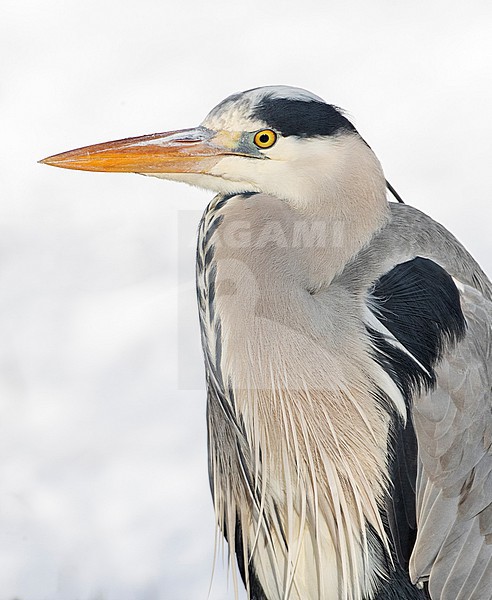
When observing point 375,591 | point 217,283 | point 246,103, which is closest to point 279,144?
point 246,103

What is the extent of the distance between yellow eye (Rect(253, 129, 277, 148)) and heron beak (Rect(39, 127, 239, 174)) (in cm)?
4

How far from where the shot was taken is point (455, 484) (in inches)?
66.4

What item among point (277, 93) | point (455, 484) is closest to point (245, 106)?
point (277, 93)

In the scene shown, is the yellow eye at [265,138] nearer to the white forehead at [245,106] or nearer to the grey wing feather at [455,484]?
the white forehead at [245,106]

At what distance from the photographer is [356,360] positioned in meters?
1.64

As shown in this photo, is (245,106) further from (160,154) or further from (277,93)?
(160,154)

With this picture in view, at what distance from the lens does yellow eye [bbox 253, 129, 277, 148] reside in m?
1.63

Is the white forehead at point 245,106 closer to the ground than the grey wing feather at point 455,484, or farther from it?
farther from it

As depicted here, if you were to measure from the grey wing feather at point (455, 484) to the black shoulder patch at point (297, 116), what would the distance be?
53cm

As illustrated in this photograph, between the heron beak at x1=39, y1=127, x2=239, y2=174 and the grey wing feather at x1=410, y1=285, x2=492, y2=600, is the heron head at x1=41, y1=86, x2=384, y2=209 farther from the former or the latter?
the grey wing feather at x1=410, y1=285, x2=492, y2=600

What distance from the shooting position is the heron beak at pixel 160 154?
5.45 ft

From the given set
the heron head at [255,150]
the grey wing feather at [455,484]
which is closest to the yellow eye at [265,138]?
the heron head at [255,150]

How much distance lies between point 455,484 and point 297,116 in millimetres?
801

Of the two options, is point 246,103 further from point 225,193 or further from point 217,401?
point 217,401
